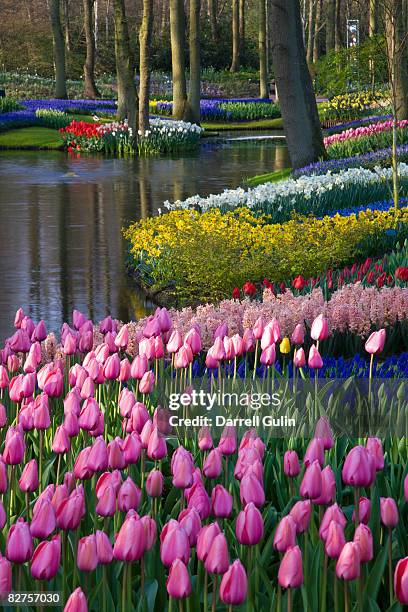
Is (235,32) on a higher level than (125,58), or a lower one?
higher

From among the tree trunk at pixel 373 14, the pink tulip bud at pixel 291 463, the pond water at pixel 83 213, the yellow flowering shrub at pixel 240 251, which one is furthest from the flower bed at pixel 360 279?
the tree trunk at pixel 373 14

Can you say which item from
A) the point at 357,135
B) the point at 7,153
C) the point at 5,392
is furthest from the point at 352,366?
the point at 7,153

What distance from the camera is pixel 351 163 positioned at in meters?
20.1

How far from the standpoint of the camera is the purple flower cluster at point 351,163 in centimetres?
1872

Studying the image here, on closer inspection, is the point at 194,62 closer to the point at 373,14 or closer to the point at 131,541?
the point at 373,14

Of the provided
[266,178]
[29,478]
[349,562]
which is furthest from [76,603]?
[266,178]

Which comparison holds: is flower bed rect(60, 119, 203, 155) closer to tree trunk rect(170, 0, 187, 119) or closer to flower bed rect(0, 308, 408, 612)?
tree trunk rect(170, 0, 187, 119)

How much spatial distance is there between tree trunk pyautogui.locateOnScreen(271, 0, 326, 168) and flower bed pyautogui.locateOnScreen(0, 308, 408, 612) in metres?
13.9

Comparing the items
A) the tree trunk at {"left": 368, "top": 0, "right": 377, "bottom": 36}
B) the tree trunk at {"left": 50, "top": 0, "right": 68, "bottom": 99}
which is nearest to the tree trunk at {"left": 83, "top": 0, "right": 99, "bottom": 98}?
the tree trunk at {"left": 50, "top": 0, "right": 68, "bottom": 99}

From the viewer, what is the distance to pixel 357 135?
26.8 meters

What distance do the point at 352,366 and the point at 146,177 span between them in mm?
18733

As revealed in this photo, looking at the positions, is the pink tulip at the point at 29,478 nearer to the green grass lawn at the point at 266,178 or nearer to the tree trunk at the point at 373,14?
the tree trunk at the point at 373,14

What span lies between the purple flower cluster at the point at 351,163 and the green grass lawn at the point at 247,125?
20.7 metres

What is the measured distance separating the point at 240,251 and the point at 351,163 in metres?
9.46
